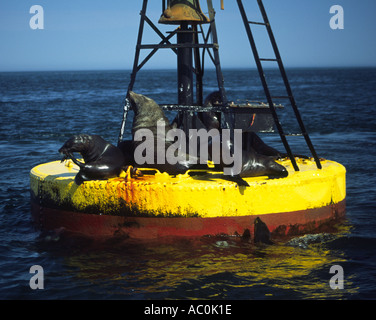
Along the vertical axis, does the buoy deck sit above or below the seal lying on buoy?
below

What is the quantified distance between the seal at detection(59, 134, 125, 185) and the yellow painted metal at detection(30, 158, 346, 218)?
154 mm

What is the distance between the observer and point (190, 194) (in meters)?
7.98

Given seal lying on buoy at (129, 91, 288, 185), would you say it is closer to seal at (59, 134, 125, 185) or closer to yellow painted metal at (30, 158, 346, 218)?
yellow painted metal at (30, 158, 346, 218)

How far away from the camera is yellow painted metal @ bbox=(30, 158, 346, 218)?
316 inches

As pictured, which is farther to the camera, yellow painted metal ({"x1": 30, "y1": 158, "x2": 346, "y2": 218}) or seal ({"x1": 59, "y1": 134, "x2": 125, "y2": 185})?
seal ({"x1": 59, "y1": 134, "x2": 125, "y2": 185})

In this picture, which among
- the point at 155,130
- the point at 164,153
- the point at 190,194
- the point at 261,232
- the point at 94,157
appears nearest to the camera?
the point at 190,194

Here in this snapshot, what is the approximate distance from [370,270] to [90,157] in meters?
4.07

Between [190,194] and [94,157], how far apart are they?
5.14 ft

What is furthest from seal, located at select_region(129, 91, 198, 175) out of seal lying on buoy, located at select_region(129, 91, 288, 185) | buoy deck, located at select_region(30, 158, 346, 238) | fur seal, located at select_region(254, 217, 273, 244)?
fur seal, located at select_region(254, 217, 273, 244)

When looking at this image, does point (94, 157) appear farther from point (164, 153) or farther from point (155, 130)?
point (155, 130)

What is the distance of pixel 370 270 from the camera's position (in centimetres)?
772

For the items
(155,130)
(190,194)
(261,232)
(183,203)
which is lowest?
(261,232)

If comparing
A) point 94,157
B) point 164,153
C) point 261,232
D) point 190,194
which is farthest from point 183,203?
point 94,157
